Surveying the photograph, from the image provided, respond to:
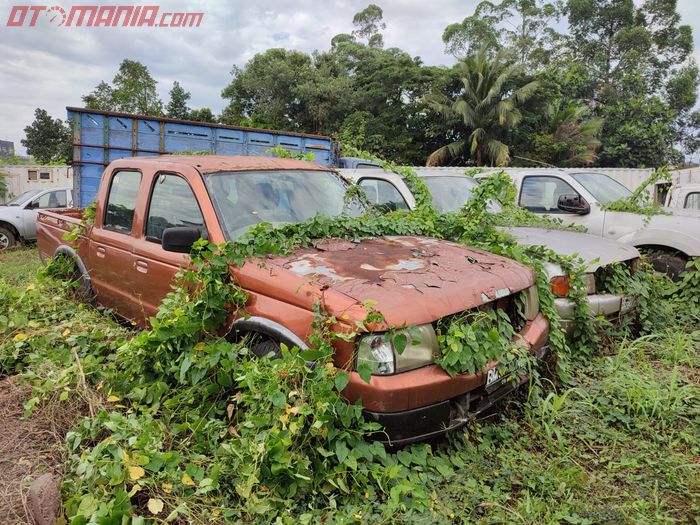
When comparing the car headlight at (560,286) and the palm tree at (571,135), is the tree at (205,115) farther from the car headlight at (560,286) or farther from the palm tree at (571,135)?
the car headlight at (560,286)

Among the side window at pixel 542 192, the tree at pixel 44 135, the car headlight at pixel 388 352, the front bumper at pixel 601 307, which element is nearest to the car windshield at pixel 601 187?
the side window at pixel 542 192

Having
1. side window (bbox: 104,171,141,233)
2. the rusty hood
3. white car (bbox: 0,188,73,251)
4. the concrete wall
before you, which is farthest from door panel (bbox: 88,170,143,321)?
the concrete wall

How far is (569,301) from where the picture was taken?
407 cm

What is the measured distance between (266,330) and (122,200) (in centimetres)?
241

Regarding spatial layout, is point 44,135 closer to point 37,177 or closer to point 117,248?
point 37,177

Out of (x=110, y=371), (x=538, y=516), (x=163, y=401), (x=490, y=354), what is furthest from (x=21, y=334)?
(x=538, y=516)

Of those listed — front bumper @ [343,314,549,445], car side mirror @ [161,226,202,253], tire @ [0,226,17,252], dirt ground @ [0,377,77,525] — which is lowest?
tire @ [0,226,17,252]

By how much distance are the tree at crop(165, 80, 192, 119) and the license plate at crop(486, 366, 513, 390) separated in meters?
37.7

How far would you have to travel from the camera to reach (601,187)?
6.71m

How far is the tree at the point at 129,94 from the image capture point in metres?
37.4

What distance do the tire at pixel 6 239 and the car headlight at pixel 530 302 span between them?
38.7 ft

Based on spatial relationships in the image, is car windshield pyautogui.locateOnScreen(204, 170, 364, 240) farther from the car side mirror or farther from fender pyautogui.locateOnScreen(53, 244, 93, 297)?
fender pyautogui.locateOnScreen(53, 244, 93, 297)

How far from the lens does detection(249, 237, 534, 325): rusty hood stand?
2.47 metres

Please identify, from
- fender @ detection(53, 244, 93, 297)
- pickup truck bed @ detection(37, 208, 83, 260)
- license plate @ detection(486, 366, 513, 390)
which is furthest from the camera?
pickup truck bed @ detection(37, 208, 83, 260)
